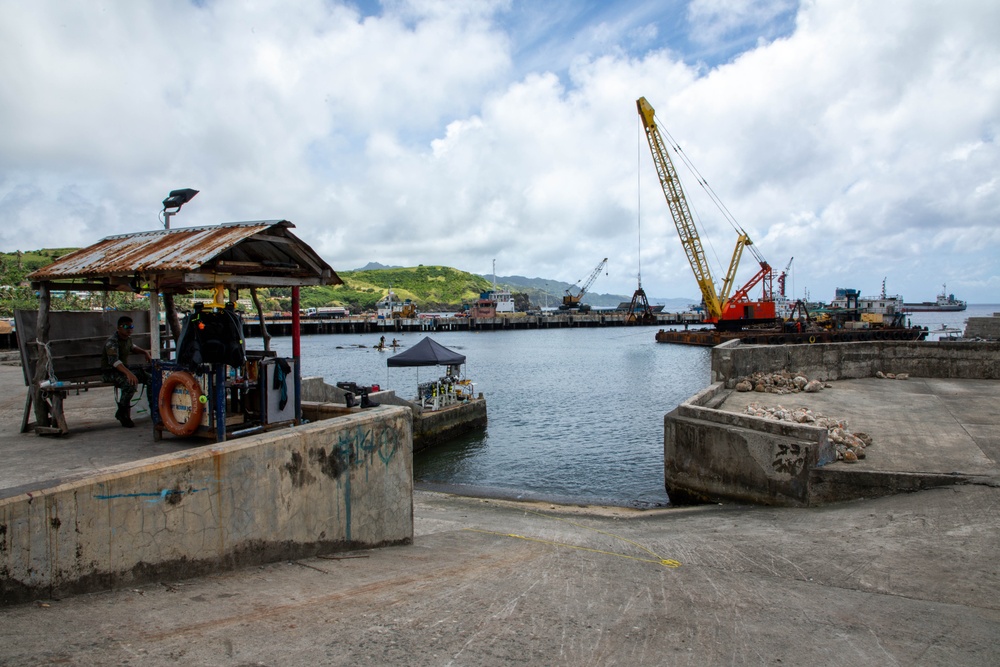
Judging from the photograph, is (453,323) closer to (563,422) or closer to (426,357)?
(563,422)

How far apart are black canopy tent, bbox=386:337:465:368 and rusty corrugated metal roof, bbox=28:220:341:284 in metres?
12.4

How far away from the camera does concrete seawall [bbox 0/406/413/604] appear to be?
14.1 feet

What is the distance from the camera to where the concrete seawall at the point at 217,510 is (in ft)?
14.1

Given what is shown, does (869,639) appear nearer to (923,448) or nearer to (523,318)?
(923,448)

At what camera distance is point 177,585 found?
16.2 feet

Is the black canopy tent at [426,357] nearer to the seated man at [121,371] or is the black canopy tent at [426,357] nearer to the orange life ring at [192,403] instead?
the seated man at [121,371]

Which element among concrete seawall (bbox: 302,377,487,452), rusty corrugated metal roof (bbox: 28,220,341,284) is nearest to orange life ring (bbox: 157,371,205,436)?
rusty corrugated metal roof (bbox: 28,220,341,284)

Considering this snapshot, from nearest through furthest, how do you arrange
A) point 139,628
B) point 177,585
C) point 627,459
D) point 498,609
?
point 139,628 → point 177,585 → point 498,609 → point 627,459

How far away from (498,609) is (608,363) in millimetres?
54229

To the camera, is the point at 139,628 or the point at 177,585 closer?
the point at 139,628

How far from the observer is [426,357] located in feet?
68.7

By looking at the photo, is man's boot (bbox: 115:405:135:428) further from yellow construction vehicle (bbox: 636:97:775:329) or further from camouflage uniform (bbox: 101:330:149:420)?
yellow construction vehicle (bbox: 636:97:775:329)

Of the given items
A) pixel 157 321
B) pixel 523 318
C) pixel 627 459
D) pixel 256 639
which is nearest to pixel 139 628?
pixel 256 639

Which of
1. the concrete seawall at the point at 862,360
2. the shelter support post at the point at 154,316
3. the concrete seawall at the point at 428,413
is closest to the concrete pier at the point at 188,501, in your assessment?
the shelter support post at the point at 154,316
